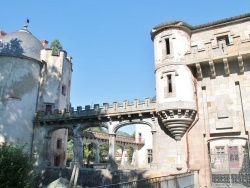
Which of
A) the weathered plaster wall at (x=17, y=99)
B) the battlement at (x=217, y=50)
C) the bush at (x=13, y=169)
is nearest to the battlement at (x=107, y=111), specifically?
the weathered plaster wall at (x=17, y=99)

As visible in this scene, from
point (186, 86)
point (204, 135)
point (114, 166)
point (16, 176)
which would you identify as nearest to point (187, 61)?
point (186, 86)

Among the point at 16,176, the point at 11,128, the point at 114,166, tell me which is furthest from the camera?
the point at 11,128

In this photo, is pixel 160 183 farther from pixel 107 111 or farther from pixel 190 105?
pixel 107 111

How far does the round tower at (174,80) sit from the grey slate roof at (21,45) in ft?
47.0

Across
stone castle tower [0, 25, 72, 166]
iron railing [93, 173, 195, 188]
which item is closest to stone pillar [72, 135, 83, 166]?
stone castle tower [0, 25, 72, 166]

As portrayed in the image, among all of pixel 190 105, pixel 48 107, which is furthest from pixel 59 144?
pixel 190 105

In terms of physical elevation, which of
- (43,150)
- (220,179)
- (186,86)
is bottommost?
(220,179)

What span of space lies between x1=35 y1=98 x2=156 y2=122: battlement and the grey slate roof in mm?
7029

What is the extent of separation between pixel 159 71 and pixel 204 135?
5.34 metres

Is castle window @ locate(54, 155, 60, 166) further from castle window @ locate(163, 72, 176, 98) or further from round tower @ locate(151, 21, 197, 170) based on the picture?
castle window @ locate(163, 72, 176, 98)

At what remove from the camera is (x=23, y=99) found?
23.7m

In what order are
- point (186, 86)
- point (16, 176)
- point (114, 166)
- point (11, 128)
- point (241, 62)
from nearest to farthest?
point (16, 176) → point (241, 62) → point (186, 86) → point (114, 166) → point (11, 128)

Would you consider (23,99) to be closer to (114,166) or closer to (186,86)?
(114,166)

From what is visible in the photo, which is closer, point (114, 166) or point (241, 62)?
point (241, 62)
